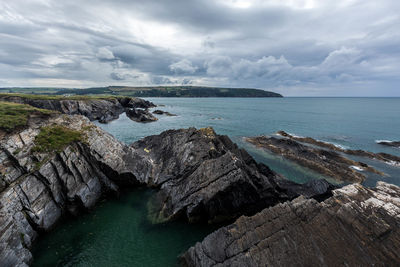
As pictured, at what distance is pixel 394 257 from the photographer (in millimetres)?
11969

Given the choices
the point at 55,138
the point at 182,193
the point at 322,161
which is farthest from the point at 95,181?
the point at 322,161

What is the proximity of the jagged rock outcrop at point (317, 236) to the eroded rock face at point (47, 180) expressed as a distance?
50.9ft

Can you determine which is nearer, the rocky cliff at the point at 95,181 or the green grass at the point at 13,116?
the rocky cliff at the point at 95,181

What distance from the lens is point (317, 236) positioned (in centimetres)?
1385

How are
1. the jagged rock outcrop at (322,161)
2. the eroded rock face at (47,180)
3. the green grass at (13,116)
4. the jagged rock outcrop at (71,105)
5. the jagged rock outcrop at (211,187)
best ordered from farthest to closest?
1. the jagged rock outcrop at (71,105)
2. the jagged rock outcrop at (322,161)
3. the green grass at (13,116)
4. the jagged rock outcrop at (211,187)
5. the eroded rock face at (47,180)

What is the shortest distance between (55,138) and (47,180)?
6435mm

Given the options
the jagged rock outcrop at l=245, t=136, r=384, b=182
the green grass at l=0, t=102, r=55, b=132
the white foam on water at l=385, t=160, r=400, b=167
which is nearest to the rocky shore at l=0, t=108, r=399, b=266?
the green grass at l=0, t=102, r=55, b=132

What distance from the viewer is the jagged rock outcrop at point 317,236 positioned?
12.7 m

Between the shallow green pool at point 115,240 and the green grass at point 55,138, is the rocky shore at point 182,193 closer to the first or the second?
the green grass at point 55,138

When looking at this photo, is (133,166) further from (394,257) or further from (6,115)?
(394,257)

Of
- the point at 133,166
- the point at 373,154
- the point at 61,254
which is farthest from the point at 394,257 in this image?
the point at 373,154

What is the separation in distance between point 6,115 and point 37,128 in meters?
4.70

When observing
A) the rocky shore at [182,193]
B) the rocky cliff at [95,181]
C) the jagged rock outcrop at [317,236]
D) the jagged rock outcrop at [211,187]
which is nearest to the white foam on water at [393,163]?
the rocky shore at [182,193]

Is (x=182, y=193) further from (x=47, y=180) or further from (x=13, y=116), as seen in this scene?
(x=13, y=116)
